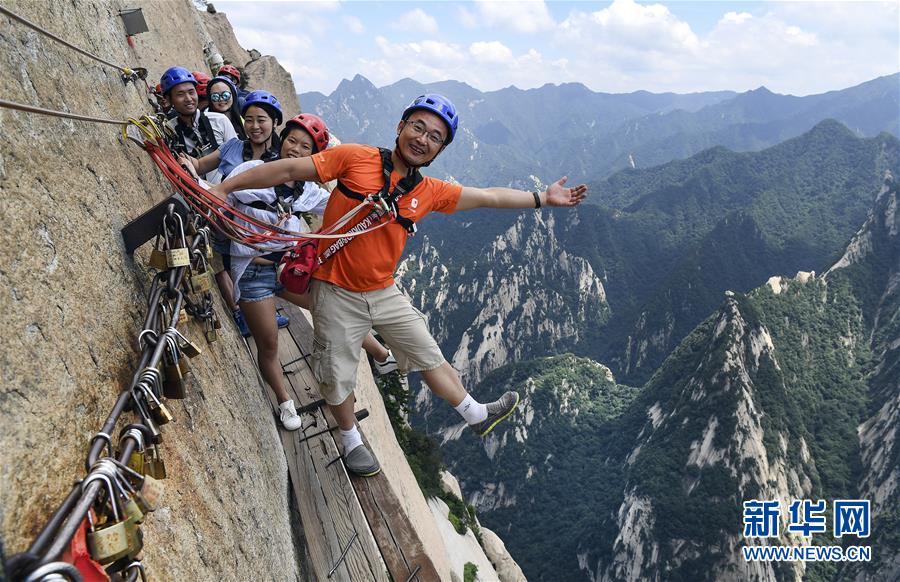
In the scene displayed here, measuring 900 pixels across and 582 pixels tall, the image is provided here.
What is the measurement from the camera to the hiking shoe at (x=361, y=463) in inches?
214

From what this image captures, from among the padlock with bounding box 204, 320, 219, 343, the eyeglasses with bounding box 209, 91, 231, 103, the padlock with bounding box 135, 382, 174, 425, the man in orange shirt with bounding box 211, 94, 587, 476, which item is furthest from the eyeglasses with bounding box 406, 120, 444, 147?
the eyeglasses with bounding box 209, 91, 231, 103

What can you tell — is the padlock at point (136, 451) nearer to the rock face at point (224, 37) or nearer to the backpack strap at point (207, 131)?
the backpack strap at point (207, 131)

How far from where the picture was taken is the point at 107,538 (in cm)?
186

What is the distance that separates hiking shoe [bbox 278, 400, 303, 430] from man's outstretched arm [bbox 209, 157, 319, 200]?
111 inches

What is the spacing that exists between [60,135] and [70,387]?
1572 mm

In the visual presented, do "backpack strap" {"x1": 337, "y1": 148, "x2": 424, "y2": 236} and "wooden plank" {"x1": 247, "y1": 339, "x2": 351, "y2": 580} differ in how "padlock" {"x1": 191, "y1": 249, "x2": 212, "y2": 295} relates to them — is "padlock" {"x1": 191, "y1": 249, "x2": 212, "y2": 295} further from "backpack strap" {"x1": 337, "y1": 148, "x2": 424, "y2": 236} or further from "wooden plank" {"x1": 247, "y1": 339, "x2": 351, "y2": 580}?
"wooden plank" {"x1": 247, "y1": 339, "x2": 351, "y2": 580}

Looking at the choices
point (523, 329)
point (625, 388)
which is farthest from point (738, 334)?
point (523, 329)

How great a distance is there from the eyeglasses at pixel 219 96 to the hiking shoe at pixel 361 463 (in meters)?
6.32

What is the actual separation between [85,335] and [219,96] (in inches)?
273

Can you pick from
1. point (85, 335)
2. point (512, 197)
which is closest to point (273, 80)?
point (512, 197)

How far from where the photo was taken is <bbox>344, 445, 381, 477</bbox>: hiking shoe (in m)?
5.45

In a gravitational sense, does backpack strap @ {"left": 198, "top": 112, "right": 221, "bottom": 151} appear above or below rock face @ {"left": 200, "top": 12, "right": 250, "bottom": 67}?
below

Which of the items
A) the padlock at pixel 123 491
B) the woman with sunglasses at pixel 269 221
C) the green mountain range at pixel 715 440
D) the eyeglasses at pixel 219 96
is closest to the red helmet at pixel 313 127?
the woman with sunglasses at pixel 269 221

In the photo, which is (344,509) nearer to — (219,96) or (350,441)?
(350,441)
